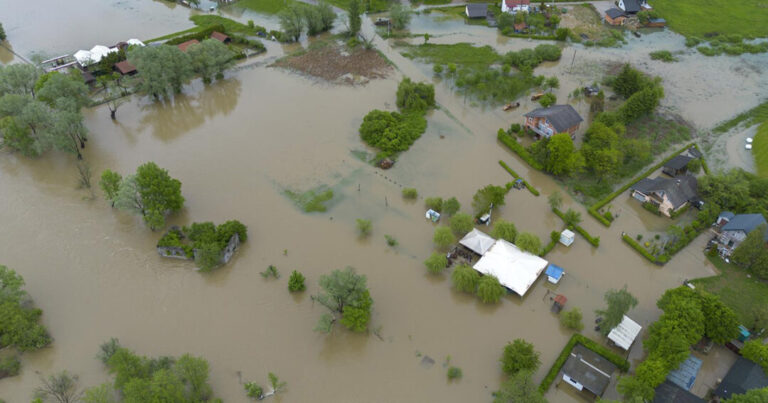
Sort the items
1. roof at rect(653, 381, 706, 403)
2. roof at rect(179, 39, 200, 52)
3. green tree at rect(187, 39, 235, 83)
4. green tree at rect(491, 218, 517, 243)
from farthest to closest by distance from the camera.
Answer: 1. roof at rect(179, 39, 200, 52)
2. green tree at rect(187, 39, 235, 83)
3. green tree at rect(491, 218, 517, 243)
4. roof at rect(653, 381, 706, 403)

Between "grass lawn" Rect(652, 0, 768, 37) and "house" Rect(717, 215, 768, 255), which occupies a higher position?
"grass lawn" Rect(652, 0, 768, 37)

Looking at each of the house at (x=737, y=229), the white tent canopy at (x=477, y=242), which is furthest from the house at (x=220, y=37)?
the house at (x=737, y=229)

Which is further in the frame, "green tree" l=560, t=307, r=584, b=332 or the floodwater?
"green tree" l=560, t=307, r=584, b=332

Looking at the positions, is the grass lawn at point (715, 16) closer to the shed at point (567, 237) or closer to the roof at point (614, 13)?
the roof at point (614, 13)

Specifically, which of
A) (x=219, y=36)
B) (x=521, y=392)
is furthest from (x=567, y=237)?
(x=219, y=36)

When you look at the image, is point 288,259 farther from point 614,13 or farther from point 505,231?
point 614,13

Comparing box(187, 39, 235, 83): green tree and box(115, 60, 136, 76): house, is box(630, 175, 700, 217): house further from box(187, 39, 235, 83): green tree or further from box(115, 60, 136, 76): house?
box(115, 60, 136, 76): house

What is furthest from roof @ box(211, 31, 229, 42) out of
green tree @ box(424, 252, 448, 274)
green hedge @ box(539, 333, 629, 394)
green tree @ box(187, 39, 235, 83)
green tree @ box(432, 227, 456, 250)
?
green hedge @ box(539, 333, 629, 394)
